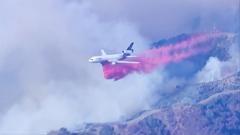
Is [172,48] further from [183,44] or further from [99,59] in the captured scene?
[99,59]

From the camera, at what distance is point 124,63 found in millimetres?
158000

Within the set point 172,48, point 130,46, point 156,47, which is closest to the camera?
point 130,46

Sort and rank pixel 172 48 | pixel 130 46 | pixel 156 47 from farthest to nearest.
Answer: pixel 172 48 < pixel 156 47 < pixel 130 46

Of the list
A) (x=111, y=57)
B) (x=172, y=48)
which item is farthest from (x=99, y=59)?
(x=172, y=48)

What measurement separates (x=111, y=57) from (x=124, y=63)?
404 cm

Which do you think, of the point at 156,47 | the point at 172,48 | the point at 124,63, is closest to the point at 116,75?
the point at 124,63

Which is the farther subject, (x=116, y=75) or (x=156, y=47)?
(x=156, y=47)

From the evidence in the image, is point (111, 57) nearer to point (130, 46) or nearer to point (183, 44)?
point (130, 46)

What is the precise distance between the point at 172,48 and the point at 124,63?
28057mm

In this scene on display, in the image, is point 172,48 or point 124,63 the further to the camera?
point 172,48

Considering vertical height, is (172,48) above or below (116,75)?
above

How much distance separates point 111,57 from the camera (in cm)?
15700

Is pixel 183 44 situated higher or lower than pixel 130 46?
higher

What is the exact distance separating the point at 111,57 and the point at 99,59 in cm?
338
